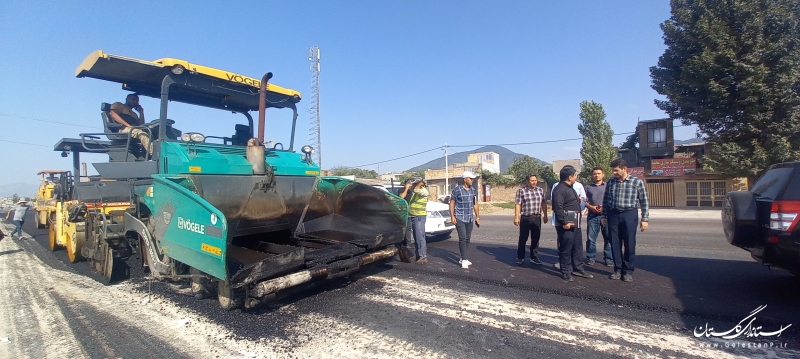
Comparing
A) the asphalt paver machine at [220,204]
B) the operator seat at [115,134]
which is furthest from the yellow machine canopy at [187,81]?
the operator seat at [115,134]

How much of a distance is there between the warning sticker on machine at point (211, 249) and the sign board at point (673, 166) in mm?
30435

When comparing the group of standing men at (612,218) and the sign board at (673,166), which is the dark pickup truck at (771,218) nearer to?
the group of standing men at (612,218)

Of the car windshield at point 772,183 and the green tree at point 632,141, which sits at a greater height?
the green tree at point 632,141

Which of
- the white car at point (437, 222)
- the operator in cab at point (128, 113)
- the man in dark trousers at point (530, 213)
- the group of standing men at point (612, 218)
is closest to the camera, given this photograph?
the group of standing men at point (612, 218)

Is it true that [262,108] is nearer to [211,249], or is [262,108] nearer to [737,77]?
[211,249]

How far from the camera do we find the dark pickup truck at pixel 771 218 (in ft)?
11.8

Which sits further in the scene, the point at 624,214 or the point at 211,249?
the point at 624,214

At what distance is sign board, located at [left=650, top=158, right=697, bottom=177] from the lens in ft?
84.5

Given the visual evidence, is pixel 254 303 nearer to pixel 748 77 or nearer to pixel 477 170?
pixel 748 77

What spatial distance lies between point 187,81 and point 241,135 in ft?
4.99

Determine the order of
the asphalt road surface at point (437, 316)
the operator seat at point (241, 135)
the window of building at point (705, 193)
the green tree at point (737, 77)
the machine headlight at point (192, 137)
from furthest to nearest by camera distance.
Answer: the window of building at point (705, 193) < the green tree at point (737, 77) < the operator seat at point (241, 135) < the machine headlight at point (192, 137) < the asphalt road surface at point (437, 316)

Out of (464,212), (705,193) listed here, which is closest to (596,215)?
(464,212)

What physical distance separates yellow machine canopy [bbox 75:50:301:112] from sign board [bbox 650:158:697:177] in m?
28.3

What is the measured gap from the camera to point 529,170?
39375 millimetres
